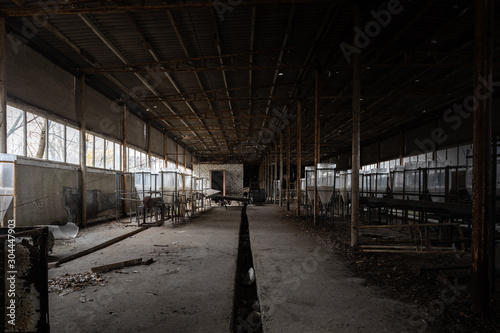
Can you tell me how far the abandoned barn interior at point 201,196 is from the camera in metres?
3.24

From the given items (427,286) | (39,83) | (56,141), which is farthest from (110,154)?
(427,286)

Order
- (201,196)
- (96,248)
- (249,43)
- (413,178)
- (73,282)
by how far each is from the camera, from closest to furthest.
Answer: (73,282), (96,248), (249,43), (413,178), (201,196)

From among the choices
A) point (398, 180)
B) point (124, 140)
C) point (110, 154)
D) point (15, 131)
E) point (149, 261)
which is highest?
point (124, 140)

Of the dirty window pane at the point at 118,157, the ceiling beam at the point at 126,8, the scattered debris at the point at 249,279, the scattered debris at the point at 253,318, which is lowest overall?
the scattered debris at the point at 249,279

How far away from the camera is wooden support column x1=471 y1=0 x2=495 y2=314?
322 centimetres

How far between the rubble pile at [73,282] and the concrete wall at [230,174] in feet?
96.9

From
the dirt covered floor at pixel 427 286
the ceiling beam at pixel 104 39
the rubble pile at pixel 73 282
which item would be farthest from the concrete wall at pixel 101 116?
the dirt covered floor at pixel 427 286

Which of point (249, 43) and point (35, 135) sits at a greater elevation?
point (249, 43)

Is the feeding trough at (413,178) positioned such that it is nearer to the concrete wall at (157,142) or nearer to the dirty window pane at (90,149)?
the dirty window pane at (90,149)

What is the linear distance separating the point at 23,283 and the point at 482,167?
200 inches

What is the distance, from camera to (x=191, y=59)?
978cm

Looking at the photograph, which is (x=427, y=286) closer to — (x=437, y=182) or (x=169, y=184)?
(x=437, y=182)

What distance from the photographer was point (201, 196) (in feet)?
59.2

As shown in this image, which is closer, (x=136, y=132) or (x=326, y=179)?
(x=326, y=179)
